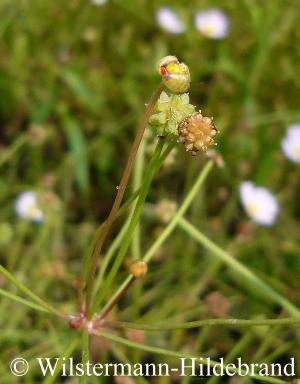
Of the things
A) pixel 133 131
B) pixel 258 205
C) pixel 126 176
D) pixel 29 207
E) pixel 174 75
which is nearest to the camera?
pixel 174 75

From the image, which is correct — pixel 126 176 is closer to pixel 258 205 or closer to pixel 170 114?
pixel 170 114

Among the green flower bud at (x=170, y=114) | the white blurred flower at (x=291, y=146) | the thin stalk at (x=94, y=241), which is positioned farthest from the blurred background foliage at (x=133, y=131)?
the green flower bud at (x=170, y=114)

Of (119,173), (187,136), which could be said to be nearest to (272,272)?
(119,173)

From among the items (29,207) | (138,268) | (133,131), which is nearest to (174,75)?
(138,268)

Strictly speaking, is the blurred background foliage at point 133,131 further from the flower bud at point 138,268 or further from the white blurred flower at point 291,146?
the flower bud at point 138,268

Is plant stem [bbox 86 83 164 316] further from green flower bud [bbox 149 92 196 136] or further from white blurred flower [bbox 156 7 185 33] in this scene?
white blurred flower [bbox 156 7 185 33]

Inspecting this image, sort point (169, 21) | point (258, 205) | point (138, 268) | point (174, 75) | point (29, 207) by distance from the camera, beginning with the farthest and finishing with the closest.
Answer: point (169, 21)
point (258, 205)
point (29, 207)
point (138, 268)
point (174, 75)

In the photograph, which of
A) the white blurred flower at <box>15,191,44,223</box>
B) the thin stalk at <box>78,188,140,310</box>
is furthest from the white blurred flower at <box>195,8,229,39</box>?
the thin stalk at <box>78,188,140,310</box>
